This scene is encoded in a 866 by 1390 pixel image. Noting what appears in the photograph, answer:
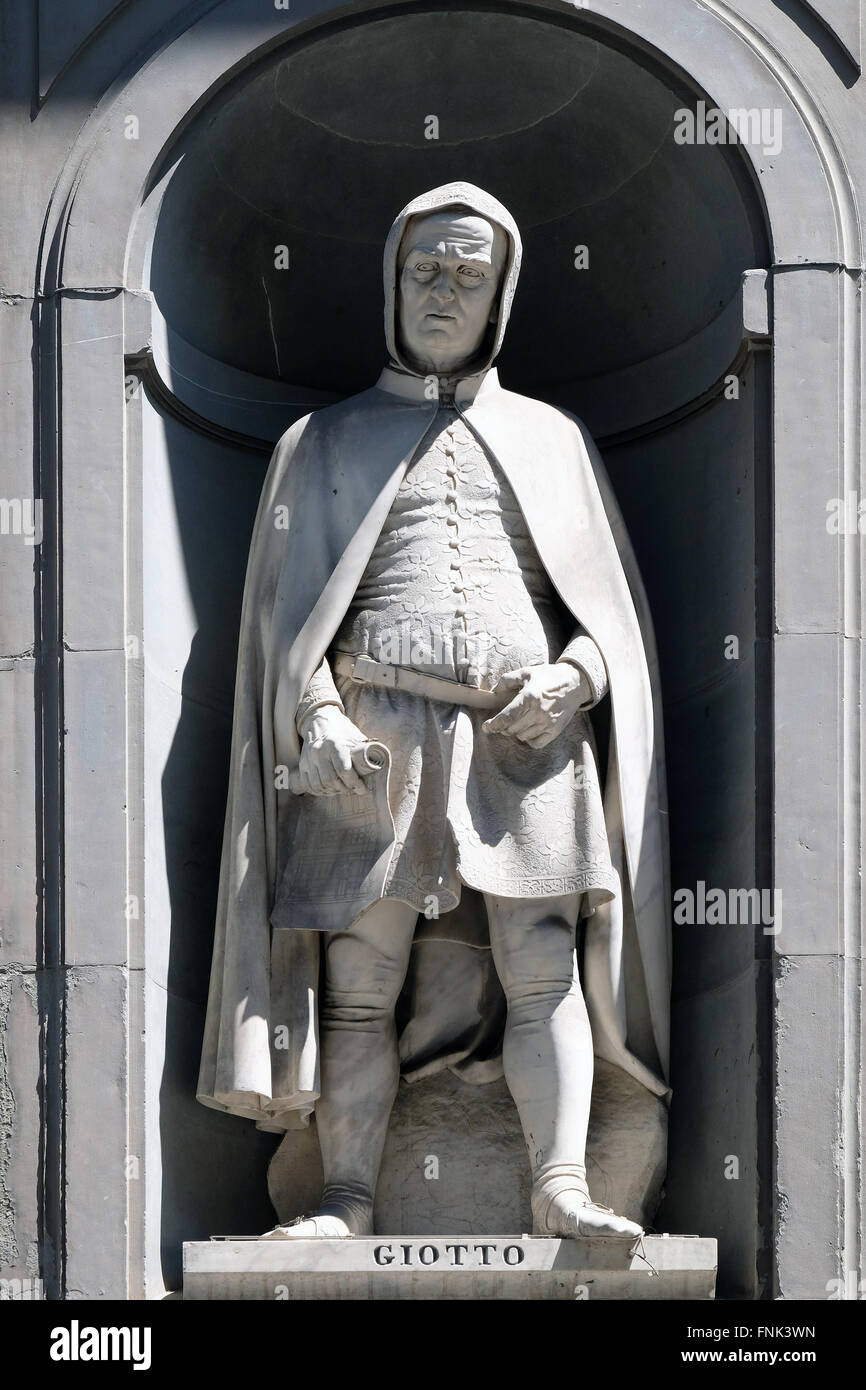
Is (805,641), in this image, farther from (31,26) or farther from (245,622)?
(31,26)

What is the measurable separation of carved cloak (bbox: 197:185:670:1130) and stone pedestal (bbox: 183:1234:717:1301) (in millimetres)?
567

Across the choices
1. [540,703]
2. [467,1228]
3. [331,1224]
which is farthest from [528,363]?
[331,1224]

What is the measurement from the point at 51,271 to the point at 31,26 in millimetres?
819

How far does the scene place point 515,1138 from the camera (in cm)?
1001

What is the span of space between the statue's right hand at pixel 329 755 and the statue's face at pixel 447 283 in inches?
48.3

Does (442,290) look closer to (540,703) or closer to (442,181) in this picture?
(442,181)

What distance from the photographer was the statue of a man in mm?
9633

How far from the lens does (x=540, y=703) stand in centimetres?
965

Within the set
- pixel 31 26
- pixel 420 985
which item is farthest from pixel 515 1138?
pixel 31 26

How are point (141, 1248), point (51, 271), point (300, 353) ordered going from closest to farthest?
point (141, 1248), point (51, 271), point (300, 353)

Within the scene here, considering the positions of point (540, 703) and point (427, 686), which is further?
point (427, 686)

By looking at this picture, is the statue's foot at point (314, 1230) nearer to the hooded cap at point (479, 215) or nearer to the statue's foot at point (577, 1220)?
the statue's foot at point (577, 1220)

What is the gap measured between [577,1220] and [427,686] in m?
1.59

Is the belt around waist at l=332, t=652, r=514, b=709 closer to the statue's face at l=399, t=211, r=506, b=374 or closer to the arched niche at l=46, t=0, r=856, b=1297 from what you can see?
the arched niche at l=46, t=0, r=856, b=1297
